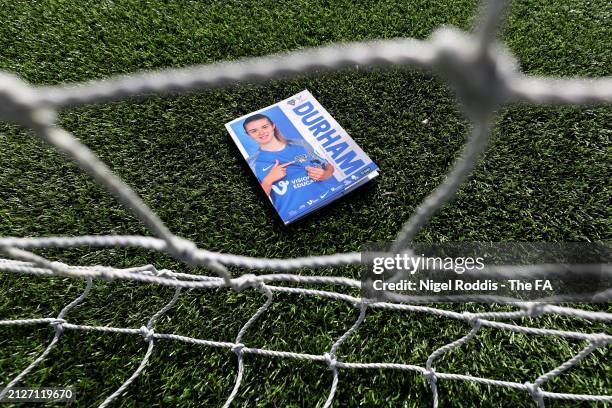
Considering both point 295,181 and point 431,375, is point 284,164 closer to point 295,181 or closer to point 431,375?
point 295,181

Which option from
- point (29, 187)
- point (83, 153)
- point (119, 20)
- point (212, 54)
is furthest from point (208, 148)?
point (83, 153)

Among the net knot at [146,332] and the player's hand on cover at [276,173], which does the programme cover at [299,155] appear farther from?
the net knot at [146,332]

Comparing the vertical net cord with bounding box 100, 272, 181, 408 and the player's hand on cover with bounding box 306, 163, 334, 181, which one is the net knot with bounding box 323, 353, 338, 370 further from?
the player's hand on cover with bounding box 306, 163, 334, 181

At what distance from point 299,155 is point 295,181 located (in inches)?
3.4

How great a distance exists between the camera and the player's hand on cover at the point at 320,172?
108 cm

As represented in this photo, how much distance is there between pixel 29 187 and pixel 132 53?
54 cm

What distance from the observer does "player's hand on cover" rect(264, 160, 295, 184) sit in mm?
1077

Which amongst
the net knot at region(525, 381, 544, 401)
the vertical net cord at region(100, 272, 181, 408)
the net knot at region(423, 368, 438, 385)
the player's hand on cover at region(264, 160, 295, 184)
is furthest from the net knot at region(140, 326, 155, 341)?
the net knot at region(525, 381, 544, 401)

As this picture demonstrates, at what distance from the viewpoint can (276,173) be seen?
1.08 m

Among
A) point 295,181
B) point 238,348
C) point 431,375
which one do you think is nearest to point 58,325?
point 238,348

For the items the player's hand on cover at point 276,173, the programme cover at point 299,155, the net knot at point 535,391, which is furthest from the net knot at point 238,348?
the net knot at point 535,391

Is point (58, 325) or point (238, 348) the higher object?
point (58, 325)

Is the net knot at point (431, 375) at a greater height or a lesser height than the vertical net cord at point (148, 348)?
lesser

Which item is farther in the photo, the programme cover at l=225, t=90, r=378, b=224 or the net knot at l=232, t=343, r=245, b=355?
the programme cover at l=225, t=90, r=378, b=224
